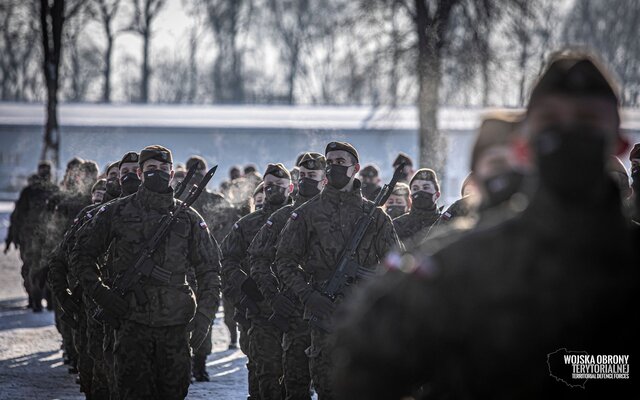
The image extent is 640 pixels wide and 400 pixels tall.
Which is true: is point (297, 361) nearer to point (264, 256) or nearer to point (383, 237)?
point (264, 256)

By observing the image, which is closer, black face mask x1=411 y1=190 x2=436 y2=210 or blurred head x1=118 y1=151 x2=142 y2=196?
blurred head x1=118 y1=151 x2=142 y2=196

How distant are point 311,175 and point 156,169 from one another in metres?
1.79

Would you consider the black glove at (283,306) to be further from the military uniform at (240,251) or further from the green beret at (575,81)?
the green beret at (575,81)

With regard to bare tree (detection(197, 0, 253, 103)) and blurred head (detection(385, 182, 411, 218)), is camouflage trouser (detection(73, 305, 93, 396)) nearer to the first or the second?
blurred head (detection(385, 182, 411, 218))

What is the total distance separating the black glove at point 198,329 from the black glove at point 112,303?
46cm

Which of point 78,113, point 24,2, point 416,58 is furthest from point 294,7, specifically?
point 416,58

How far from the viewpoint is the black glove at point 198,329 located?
6836 mm

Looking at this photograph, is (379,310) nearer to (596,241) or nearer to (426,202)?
(596,241)

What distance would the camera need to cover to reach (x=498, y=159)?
305cm

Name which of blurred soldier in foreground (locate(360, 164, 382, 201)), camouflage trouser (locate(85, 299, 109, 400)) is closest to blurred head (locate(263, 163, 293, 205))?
camouflage trouser (locate(85, 299, 109, 400))

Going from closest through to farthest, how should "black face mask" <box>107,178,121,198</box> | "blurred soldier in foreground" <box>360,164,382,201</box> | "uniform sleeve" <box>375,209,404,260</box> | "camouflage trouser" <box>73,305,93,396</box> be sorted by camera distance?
"uniform sleeve" <box>375,209,404,260</box>
"camouflage trouser" <box>73,305,93,396</box>
"black face mask" <box>107,178,121,198</box>
"blurred soldier in foreground" <box>360,164,382,201</box>

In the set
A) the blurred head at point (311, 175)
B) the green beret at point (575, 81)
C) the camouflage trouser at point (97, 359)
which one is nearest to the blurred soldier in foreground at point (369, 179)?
the blurred head at point (311, 175)

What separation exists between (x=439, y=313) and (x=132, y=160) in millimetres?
6083

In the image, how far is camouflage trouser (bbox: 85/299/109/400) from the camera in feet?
26.7
